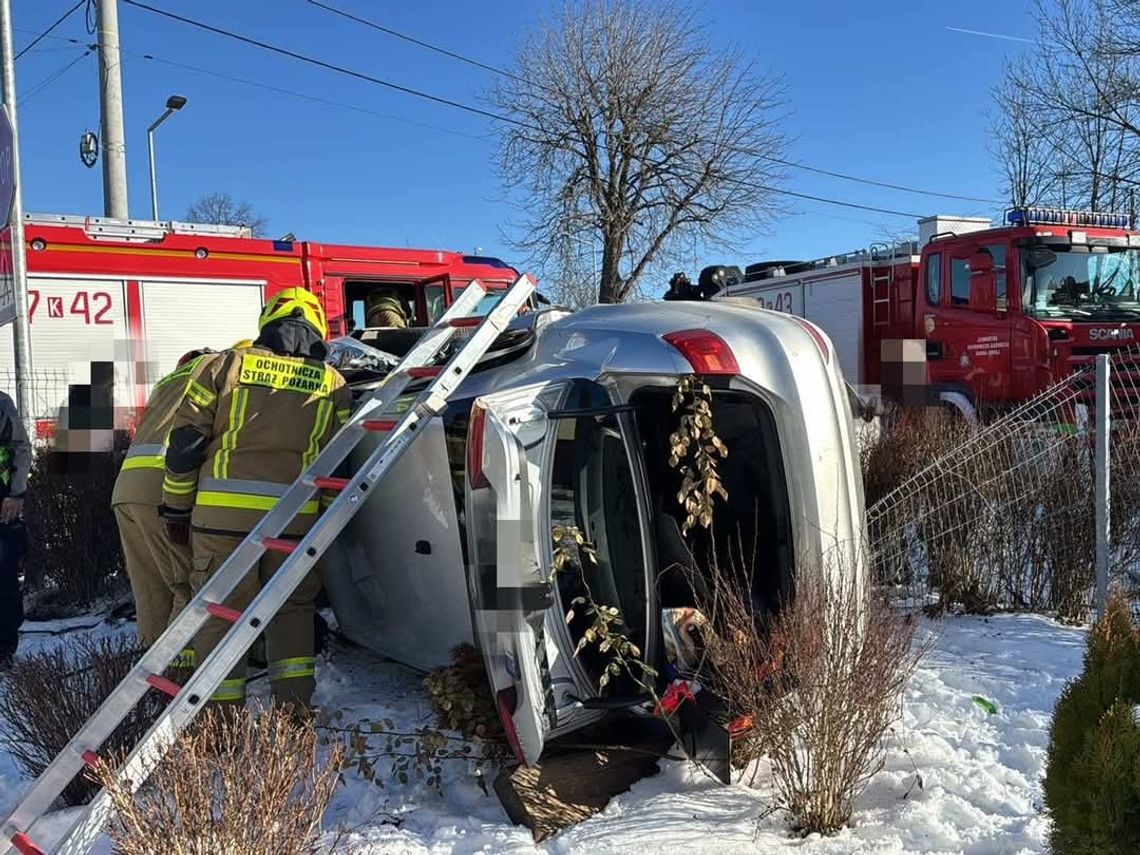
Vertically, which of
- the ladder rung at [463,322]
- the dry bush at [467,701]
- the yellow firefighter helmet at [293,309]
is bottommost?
the dry bush at [467,701]

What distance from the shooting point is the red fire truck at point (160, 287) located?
8688mm

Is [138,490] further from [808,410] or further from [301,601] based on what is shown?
[808,410]

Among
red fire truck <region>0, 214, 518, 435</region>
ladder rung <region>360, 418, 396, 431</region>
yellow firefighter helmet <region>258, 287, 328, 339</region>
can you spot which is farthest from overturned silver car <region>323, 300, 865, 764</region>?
red fire truck <region>0, 214, 518, 435</region>

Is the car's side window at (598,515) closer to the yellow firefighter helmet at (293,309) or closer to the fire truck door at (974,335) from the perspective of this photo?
the yellow firefighter helmet at (293,309)

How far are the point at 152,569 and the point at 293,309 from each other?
4.48ft

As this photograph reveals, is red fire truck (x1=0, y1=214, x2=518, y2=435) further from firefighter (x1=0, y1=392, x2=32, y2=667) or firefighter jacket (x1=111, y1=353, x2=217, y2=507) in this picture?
firefighter jacket (x1=111, y1=353, x2=217, y2=507)

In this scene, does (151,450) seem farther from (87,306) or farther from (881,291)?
(881,291)

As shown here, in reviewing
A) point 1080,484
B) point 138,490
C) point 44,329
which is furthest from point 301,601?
point 44,329

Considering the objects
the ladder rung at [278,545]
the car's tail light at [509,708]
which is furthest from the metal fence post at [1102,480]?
the ladder rung at [278,545]

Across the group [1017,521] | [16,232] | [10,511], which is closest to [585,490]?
[1017,521]

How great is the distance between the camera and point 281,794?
221 centimetres

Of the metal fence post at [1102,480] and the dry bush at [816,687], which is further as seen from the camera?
the metal fence post at [1102,480]

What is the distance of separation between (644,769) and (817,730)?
2.45ft

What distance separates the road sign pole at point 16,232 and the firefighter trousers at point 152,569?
5.95 ft
